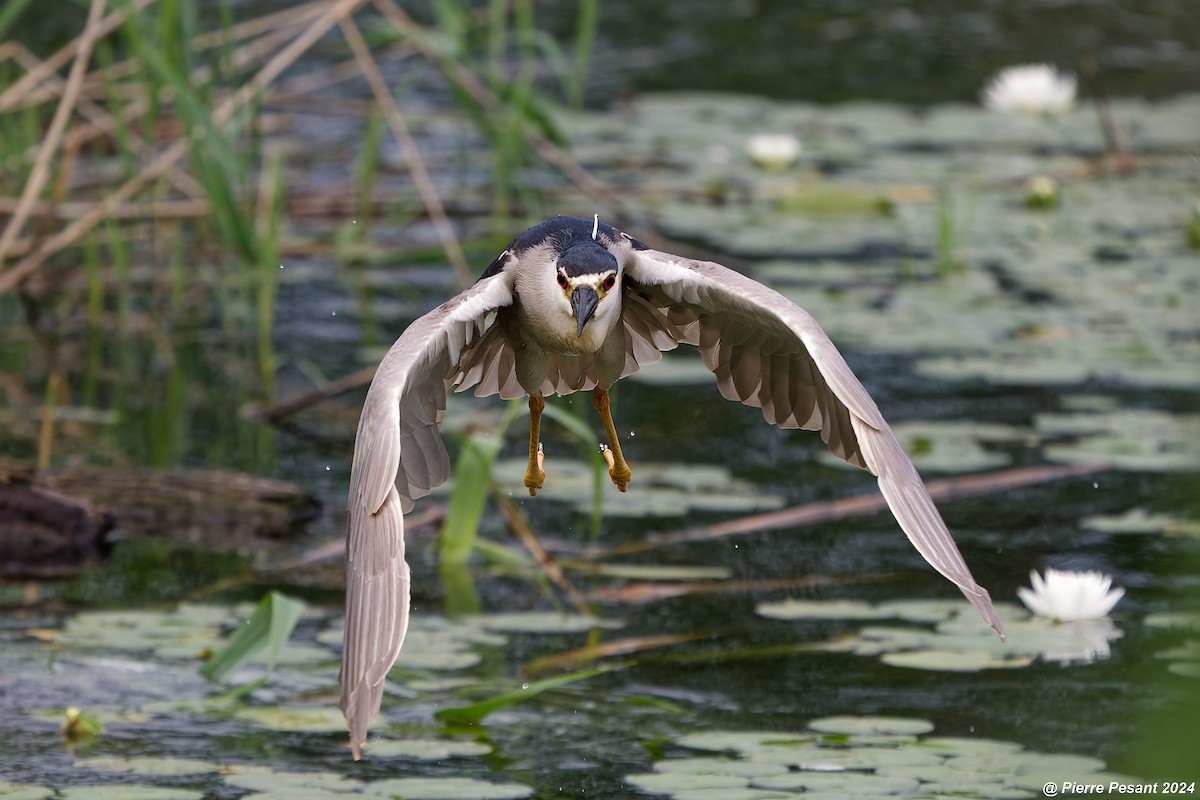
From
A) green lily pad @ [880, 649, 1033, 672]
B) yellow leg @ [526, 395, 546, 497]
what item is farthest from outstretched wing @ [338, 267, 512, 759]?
green lily pad @ [880, 649, 1033, 672]

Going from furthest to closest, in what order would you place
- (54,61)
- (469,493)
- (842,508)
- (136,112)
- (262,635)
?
(136,112), (54,61), (842,508), (469,493), (262,635)

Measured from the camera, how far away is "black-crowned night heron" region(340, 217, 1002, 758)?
2.74 m

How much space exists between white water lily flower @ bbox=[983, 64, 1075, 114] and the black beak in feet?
21.9

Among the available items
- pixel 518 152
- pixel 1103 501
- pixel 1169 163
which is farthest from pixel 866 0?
pixel 1103 501

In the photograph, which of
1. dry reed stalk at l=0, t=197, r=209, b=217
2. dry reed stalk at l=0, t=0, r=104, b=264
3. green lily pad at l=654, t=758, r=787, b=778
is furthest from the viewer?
dry reed stalk at l=0, t=197, r=209, b=217

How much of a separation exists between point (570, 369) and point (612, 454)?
0.24 meters

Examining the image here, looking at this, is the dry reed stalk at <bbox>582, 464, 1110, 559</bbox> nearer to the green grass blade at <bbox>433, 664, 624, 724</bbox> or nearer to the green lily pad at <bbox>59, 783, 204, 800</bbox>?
the green grass blade at <bbox>433, 664, 624, 724</bbox>

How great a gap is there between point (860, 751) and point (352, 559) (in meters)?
1.40

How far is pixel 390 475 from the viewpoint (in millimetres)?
2854

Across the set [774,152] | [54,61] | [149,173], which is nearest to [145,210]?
[149,173]

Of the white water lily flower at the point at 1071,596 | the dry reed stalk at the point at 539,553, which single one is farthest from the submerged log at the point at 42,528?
the white water lily flower at the point at 1071,596

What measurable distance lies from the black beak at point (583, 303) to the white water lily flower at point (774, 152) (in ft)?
19.3

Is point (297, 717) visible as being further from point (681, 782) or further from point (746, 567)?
point (746, 567)

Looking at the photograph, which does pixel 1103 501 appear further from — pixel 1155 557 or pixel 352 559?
pixel 352 559
